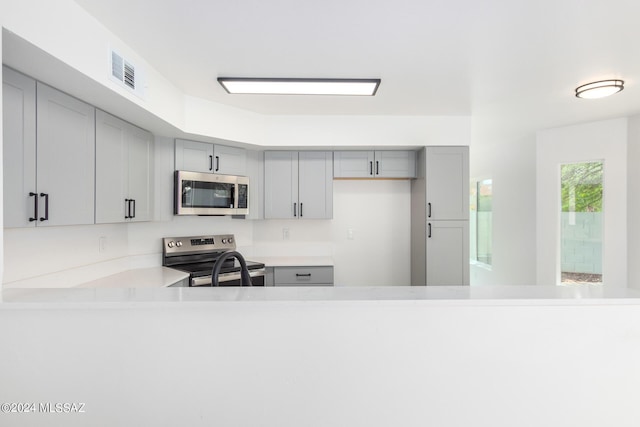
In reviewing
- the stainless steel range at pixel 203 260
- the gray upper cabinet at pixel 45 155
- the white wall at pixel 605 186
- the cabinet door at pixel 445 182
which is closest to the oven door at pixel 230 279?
the stainless steel range at pixel 203 260

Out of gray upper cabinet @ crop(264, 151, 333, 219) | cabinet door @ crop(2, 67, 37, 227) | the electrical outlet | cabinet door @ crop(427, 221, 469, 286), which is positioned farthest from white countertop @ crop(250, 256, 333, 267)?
cabinet door @ crop(2, 67, 37, 227)

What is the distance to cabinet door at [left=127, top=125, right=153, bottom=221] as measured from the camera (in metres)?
2.45

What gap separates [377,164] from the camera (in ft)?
11.3

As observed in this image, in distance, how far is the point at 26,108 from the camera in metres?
1.53

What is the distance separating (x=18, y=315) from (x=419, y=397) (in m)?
1.27

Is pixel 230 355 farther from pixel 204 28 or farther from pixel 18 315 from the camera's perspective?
pixel 204 28

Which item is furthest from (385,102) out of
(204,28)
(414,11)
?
(204,28)

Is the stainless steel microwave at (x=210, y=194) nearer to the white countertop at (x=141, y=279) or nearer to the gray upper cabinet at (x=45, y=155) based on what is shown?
the white countertop at (x=141, y=279)

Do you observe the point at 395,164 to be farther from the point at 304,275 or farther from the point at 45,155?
the point at 45,155

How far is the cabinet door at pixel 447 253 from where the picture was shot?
126 inches

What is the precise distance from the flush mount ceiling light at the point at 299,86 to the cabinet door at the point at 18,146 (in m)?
1.14

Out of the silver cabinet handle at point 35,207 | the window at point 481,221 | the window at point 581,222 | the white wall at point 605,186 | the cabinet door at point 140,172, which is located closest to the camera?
the silver cabinet handle at point 35,207

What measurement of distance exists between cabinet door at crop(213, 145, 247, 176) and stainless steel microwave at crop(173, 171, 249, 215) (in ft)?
0.28

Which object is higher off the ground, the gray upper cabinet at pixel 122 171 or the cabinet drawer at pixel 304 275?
the gray upper cabinet at pixel 122 171
